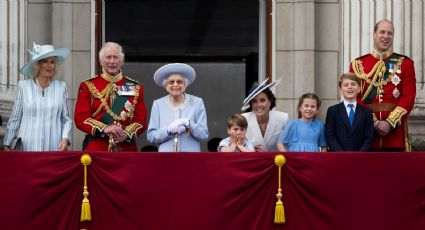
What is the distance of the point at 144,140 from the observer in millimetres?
22625

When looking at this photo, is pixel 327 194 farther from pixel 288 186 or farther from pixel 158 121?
pixel 158 121

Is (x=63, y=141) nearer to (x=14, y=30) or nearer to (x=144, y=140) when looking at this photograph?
(x=14, y=30)

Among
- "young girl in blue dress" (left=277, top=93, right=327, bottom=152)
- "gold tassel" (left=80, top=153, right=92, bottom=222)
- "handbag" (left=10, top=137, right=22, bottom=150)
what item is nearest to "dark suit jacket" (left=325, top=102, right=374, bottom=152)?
"young girl in blue dress" (left=277, top=93, right=327, bottom=152)

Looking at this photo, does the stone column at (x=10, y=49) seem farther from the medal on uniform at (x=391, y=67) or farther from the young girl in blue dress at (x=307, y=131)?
the medal on uniform at (x=391, y=67)

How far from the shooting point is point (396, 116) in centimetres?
1419

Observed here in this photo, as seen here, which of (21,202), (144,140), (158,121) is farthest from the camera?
(144,140)

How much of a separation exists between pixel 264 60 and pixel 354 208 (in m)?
4.64

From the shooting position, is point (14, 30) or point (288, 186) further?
point (14, 30)

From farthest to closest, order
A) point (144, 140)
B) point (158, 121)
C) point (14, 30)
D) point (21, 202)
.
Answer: point (144, 140), point (14, 30), point (158, 121), point (21, 202)

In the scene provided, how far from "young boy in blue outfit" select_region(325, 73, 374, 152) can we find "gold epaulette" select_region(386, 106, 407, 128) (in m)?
0.34

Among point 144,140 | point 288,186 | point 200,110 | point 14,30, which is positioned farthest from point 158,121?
point 144,140

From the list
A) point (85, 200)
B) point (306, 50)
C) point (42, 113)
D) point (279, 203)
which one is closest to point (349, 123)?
point (279, 203)

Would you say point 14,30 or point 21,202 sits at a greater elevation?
point 14,30

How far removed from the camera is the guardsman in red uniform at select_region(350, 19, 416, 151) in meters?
14.2
